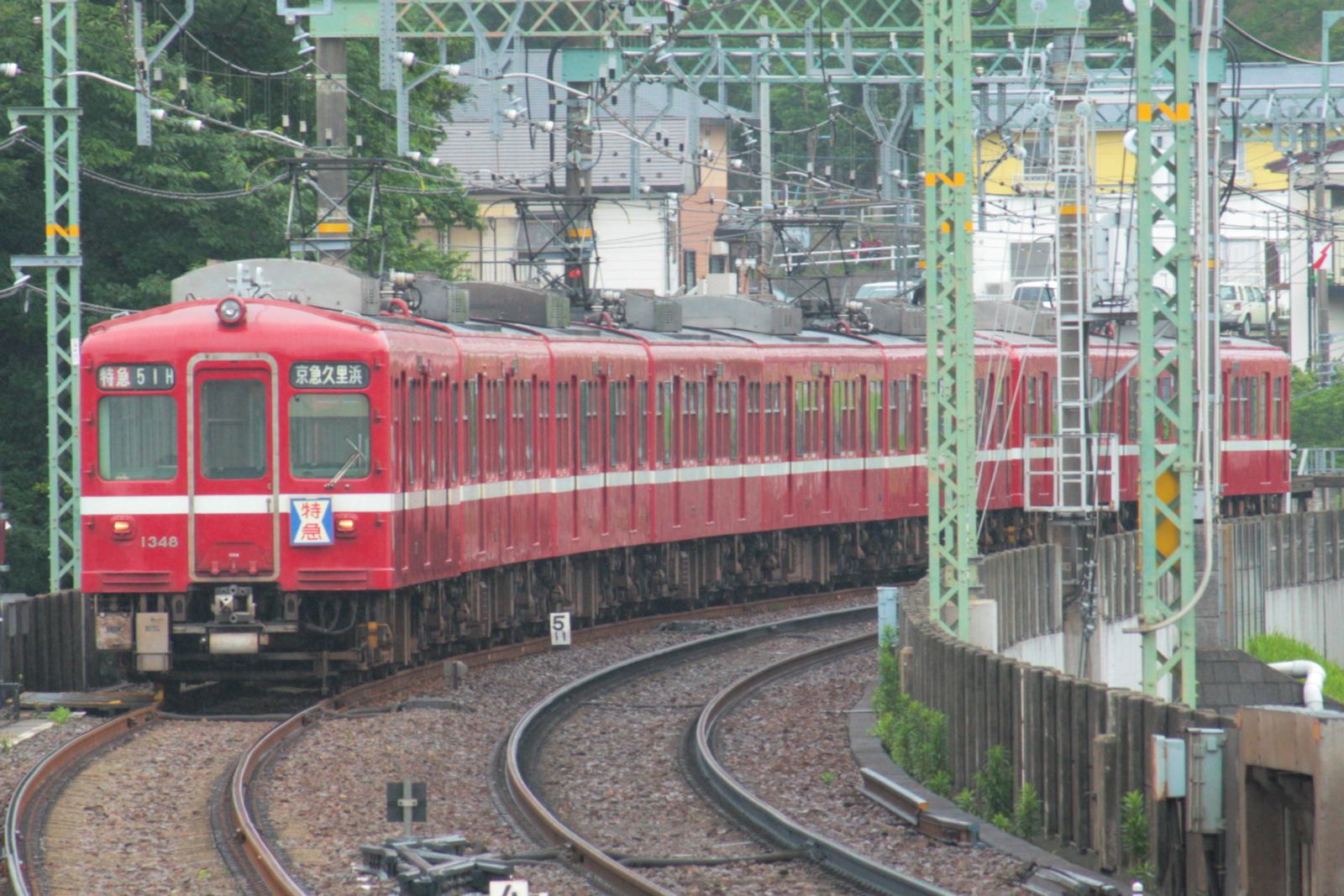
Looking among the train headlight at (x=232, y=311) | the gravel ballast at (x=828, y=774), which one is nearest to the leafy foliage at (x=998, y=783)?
the gravel ballast at (x=828, y=774)

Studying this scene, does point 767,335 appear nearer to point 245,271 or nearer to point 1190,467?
point 245,271

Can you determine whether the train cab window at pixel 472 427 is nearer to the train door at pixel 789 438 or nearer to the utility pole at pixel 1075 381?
the utility pole at pixel 1075 381

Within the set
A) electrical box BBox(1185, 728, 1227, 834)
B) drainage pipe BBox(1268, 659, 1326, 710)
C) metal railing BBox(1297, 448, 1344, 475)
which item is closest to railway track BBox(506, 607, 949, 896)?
electrical box BBox(1185, 728, 1227, 834)

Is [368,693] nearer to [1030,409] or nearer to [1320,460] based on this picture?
[1030,409]

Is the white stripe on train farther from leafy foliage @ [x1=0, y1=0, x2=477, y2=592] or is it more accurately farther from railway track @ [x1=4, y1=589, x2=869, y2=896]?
leafy foliage @ [x1=0, y1=0, x2=477, y2=592]

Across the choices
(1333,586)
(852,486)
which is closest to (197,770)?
(852,486)

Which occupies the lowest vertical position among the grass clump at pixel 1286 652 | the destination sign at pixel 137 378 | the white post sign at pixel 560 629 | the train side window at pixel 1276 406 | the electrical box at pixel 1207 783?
the grass clump at pixel 1286 652

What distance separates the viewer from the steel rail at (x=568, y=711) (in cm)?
1074

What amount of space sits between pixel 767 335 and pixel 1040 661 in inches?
316

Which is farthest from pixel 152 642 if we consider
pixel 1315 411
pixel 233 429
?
pixel 1315 411

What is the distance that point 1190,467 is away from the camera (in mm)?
12141

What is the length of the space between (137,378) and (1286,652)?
45.9ft

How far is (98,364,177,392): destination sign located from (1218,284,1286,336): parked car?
24728 millimetres

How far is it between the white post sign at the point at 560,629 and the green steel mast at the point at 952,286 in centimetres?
377
